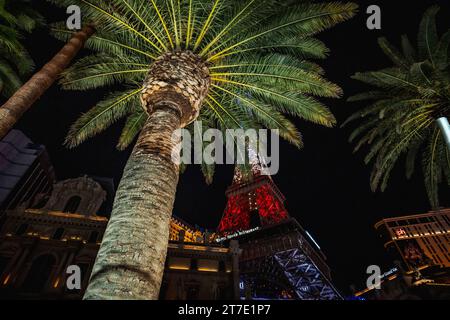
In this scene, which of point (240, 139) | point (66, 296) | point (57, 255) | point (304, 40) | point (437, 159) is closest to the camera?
point (304, 40)

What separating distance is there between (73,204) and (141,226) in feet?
95.1

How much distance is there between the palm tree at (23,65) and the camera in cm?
A: 627

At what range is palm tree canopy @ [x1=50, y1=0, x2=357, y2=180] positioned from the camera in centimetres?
779

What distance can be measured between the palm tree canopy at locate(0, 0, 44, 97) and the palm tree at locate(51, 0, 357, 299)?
1880 millimetres

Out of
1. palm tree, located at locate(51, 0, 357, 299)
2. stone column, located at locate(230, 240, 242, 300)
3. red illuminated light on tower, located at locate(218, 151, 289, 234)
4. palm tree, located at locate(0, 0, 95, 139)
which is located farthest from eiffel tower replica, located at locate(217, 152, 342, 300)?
palm tree, located at locate(0, 0, 95, 139)

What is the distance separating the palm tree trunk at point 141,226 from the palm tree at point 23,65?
3.48 m

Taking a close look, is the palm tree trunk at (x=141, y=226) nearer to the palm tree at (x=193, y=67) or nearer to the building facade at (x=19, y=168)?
the palm tree at (x=193, y=67)

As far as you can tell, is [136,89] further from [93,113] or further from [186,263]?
[186,263]

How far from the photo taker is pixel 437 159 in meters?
11.5

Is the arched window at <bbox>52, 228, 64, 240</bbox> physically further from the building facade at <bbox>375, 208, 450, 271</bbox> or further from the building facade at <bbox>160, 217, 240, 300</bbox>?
the building facade at <bbox>375, 208, 450, 271</bbox>

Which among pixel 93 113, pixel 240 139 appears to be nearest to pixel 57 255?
pixel 93 113

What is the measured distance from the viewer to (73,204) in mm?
28484

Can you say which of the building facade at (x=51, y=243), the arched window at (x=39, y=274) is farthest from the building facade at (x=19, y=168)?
the arched window at (x=39, y=274)
